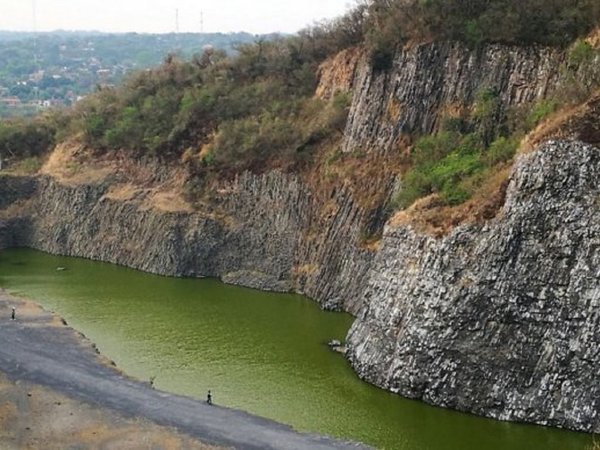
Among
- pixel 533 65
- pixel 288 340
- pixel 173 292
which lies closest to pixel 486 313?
pixel 288 340

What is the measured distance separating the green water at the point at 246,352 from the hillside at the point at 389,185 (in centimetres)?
102

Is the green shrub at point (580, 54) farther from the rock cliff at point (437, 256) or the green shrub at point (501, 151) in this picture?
the green shrub at point (501, 151)

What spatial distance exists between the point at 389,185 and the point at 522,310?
1604 centimetres

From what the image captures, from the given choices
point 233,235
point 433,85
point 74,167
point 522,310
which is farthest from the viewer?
point 74,167

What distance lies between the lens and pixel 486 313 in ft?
99.5

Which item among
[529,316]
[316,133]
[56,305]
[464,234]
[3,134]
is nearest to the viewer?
[529,316]

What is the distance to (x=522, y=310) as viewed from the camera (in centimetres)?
2986

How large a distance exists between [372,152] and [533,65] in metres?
9.63

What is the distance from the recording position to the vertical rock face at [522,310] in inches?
1134

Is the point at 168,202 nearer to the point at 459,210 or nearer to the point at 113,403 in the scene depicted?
the point at 459,210

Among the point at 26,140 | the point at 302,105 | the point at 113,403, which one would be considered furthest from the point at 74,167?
the point at 113,403

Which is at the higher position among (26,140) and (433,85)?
(433,85)

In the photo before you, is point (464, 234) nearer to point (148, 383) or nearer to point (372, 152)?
point (148, 383)

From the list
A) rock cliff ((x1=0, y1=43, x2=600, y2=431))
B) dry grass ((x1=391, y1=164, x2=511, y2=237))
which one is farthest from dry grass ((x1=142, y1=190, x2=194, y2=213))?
dry grass ((x1=391, y1=164, x2=511, y2=237))
